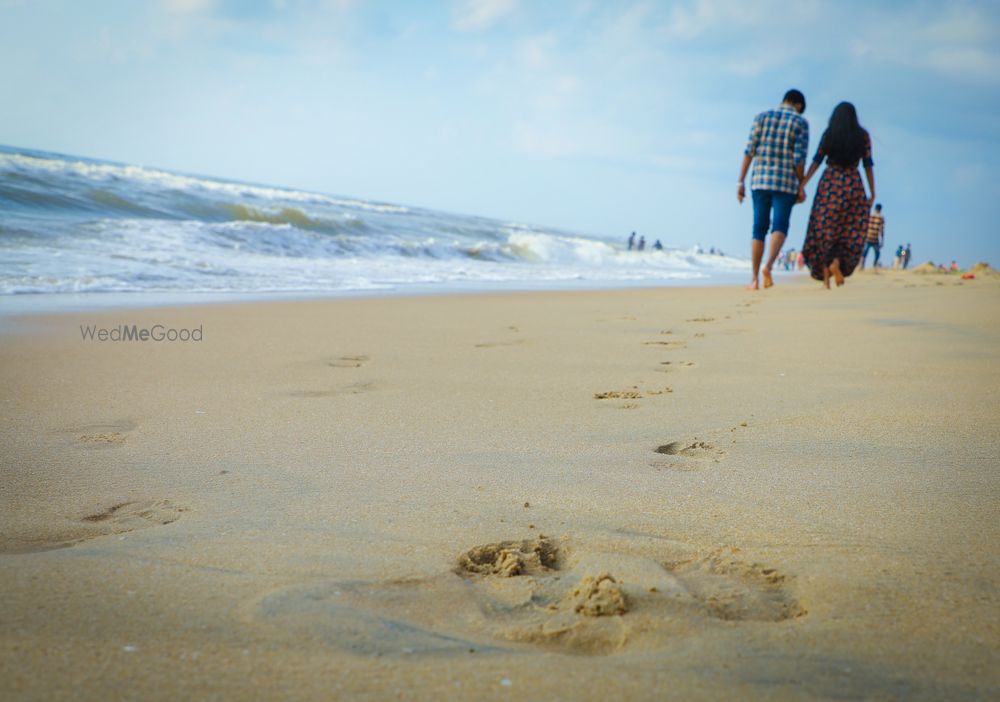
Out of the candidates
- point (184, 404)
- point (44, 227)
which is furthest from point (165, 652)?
point (44, 227)

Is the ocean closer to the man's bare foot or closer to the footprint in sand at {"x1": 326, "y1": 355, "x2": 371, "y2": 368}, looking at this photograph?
the footprint in sand at {"x1": 326, "y1": 355, "x2": 371, "y2": 368}

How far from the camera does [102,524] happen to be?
1365mm

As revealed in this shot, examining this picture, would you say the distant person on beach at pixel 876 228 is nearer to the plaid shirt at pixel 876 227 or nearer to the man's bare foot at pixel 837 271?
the plaid shirt at pixel 876 227

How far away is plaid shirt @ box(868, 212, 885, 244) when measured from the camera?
14.5m

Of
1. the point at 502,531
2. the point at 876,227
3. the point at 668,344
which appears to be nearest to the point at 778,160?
the point at 668,344

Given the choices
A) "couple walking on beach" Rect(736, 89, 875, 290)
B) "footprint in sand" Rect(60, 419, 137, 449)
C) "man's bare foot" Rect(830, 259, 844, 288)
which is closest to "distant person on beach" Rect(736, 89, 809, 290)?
"couple walking on beach" Rect(736, 89, 875, 290)

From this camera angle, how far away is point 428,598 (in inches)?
42.0

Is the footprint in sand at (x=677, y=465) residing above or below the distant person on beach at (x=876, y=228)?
below

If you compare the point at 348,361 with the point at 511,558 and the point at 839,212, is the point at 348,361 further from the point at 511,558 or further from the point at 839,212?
the point at 839,212

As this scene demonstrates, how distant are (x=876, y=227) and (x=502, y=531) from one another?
15342 millimetres

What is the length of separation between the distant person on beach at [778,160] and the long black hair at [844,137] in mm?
207

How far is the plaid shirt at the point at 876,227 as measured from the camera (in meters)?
14.5

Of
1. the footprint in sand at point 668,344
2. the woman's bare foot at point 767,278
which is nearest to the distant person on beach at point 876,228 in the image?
the woman's bare foot at point 767,278

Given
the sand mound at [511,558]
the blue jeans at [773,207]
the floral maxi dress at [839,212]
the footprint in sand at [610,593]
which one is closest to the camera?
the footprint in sand at [610,593]
